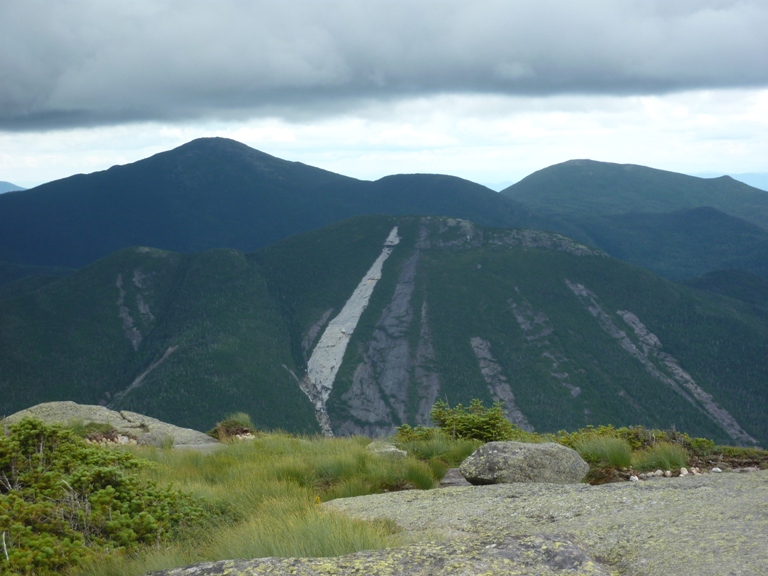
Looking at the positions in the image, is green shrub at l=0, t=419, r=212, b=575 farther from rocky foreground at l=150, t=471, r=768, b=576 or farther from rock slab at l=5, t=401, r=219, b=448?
rock slab at l=5, t=401, r=219, b=448

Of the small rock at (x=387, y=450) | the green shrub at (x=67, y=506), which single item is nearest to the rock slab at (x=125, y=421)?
the small rock at (x=387, y=450)

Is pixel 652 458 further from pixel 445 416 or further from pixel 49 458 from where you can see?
pixel 49 458

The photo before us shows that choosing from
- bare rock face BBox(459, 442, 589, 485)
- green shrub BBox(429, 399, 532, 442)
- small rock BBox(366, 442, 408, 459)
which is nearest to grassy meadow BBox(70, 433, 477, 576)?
small rock BBox(366, 442, 408, 459)

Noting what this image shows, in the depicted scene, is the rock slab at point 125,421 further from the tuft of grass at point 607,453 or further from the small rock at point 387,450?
the tuft of grass at point 607,453

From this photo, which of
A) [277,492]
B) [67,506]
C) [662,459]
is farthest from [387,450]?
[67,506]

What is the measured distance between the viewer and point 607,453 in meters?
14.6

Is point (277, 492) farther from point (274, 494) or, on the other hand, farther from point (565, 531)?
point (565, 531)

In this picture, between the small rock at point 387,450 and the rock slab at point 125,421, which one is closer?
the small rock at point 387,450

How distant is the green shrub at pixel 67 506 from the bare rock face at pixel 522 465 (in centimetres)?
555

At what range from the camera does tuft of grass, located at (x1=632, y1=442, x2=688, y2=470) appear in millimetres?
13945

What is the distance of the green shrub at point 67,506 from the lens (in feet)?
24.1

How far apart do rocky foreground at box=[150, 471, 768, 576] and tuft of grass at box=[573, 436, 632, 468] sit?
3337mm

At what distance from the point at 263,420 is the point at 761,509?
6760 inches

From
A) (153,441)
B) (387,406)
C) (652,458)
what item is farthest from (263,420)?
(652,458)
